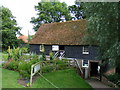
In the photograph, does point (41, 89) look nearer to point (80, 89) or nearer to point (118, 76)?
point (80, 89)

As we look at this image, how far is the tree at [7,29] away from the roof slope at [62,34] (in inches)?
548

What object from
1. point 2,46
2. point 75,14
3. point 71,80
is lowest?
point 71,80

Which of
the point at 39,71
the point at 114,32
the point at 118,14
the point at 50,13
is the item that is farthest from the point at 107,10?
the point at 50,13

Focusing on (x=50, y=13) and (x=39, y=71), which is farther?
(x=50, y=13)

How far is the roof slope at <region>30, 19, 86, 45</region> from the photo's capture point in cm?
1900

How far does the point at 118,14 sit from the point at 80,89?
685cm

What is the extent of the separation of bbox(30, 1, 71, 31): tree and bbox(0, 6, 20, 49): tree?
6.49m

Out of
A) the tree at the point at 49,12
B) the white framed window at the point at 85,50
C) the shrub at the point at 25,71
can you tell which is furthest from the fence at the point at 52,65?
the tree at the point at 49,12

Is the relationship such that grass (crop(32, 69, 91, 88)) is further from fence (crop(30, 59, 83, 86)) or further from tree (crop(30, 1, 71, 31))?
tree (crop(30, 1, 71, 31))

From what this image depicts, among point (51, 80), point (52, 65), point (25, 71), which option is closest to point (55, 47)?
point (52, 65)

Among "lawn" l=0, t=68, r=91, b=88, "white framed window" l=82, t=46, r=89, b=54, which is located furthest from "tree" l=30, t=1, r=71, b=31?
"lawn" l=0, t=68, r=91, b=88

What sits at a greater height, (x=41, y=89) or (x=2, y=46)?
(x=2, y=46)

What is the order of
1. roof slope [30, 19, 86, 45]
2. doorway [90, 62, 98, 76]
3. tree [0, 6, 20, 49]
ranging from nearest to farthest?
doorway [90, 62, 98, 76] < roof slope [30, 19, 86, 45] < tree [0, 6, 20, 49]

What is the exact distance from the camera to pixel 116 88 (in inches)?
489
